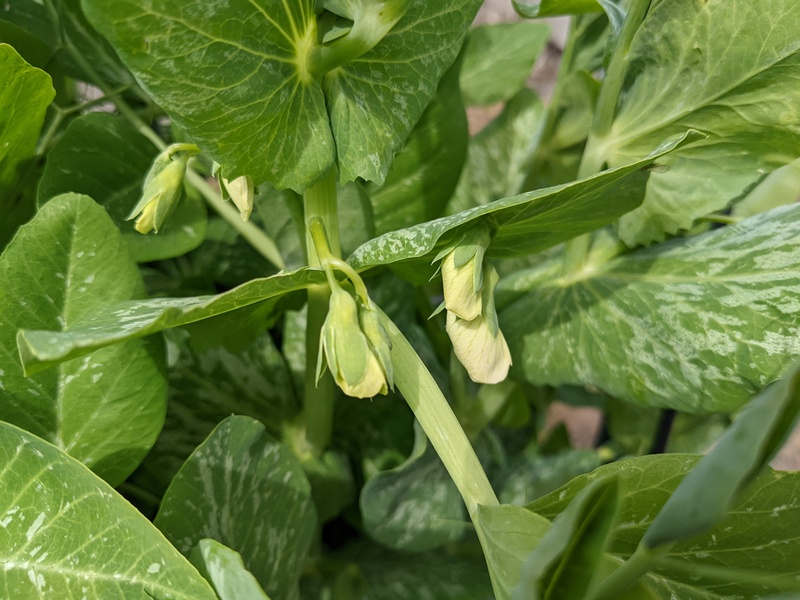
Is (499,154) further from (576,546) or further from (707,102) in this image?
(576,546)

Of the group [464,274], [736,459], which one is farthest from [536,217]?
[736,459]

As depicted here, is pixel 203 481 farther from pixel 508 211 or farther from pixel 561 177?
pixel 561 177

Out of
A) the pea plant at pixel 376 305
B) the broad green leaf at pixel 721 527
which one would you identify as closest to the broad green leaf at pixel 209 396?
the pea plant at pixel 376 305

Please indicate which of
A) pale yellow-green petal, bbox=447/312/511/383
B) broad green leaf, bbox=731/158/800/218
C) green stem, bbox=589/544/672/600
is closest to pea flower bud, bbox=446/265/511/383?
pale yellow-green petal, bbox=447/312/511/383

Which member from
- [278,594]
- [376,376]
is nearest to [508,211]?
[376,376]

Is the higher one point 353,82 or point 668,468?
point 353,82
